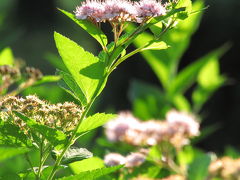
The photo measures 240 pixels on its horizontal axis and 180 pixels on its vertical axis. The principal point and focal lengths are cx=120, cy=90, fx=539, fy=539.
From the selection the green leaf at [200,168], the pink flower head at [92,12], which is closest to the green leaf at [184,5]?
the pink flower head at [92,12]

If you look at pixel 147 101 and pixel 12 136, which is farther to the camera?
pixel 147 101

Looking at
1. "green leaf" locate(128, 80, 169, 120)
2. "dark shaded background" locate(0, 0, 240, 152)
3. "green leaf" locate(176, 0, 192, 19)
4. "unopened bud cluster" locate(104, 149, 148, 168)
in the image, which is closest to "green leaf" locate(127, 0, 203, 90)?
"green leaf" locate(128, 80, 169, 120)

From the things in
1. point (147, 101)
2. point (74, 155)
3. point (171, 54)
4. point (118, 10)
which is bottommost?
point (74, 155)

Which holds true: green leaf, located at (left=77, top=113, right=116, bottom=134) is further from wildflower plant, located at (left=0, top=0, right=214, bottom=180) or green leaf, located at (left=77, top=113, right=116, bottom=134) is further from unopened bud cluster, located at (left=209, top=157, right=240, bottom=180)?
unopened bud cluster, located at (left=209, top=157, right=240, bottom=180)

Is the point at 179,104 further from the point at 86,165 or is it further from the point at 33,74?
the point at 33,74

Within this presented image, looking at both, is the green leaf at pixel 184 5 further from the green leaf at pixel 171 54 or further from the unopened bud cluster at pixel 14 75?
the green leaf at pixel 171 54

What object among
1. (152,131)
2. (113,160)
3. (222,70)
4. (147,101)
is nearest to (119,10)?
(113,160)

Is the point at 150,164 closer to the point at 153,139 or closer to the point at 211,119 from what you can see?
the point at 153,139

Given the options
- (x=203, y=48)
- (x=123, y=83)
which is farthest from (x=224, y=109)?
(x=123, y=83)
